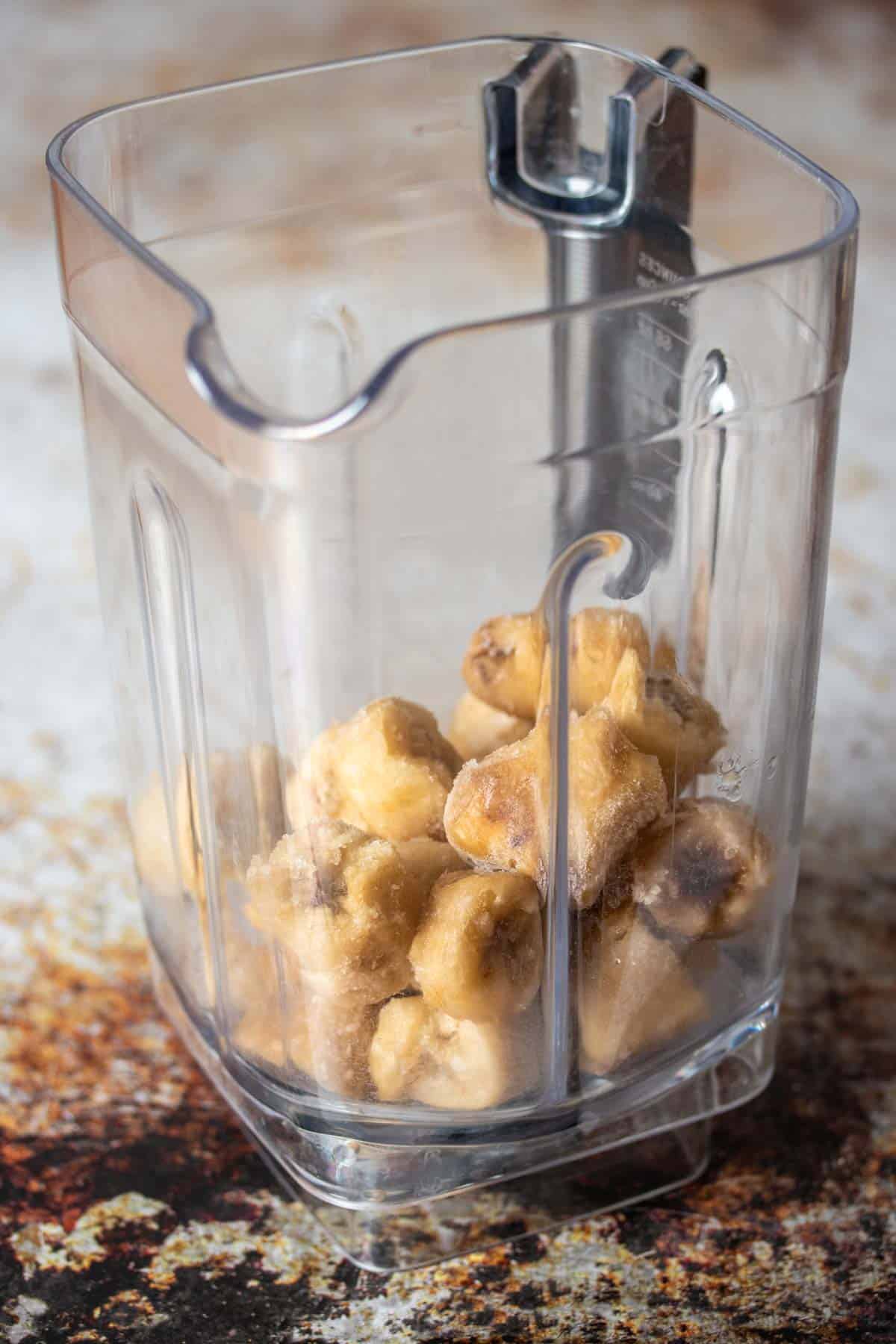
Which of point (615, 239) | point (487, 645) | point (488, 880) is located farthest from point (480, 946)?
point (615, 239)

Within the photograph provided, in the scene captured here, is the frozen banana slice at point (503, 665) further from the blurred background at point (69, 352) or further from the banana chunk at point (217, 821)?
the blurred background at point (69, 352)

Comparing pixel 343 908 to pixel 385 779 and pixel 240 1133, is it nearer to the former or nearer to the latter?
pixel 385 779

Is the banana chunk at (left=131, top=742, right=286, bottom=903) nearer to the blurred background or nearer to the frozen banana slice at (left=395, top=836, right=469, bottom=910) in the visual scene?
the frozen banana slice at (left=395, top=836, right=469, bottom=910)

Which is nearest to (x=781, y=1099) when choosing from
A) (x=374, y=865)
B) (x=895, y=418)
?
(x=374, y=865)

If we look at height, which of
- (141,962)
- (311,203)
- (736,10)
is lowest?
(141,962)

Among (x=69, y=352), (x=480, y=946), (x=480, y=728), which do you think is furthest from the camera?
(x=69, y=352)

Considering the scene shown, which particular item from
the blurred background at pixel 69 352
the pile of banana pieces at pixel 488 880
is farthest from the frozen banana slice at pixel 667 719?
the blurred background at pixel 69 352

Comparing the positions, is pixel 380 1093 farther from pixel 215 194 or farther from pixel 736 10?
pixel 736 10
